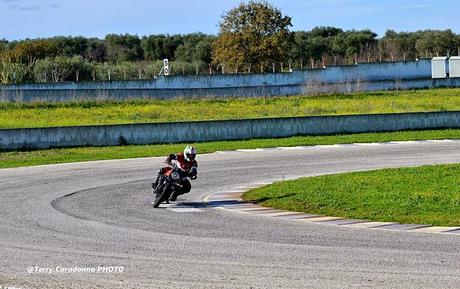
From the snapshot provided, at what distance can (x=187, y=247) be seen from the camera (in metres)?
14.2

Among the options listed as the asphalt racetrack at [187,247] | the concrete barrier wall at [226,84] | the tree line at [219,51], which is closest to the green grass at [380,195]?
the asphalt racetrack at [187,247]

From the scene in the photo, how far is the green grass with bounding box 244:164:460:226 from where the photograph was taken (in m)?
16.9

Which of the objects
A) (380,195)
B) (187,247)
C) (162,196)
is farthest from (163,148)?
(187,247)

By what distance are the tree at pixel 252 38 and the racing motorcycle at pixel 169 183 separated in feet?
184

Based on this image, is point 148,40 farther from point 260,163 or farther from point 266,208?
point 266,208

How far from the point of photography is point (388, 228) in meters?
15.5

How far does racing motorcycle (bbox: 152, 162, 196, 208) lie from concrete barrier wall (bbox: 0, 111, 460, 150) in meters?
15.9

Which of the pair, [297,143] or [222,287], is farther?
[297,143]

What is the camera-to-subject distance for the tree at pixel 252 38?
76.5 metres

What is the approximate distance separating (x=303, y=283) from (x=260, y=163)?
58.1 feet

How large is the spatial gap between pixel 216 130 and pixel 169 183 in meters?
17.5

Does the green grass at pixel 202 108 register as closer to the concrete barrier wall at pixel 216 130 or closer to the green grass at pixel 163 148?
the concrete barrier wall at pixel 216 130

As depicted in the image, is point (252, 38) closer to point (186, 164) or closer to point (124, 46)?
point (124, 46)

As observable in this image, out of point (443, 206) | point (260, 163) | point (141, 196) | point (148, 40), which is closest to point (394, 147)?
point (260, 163)
